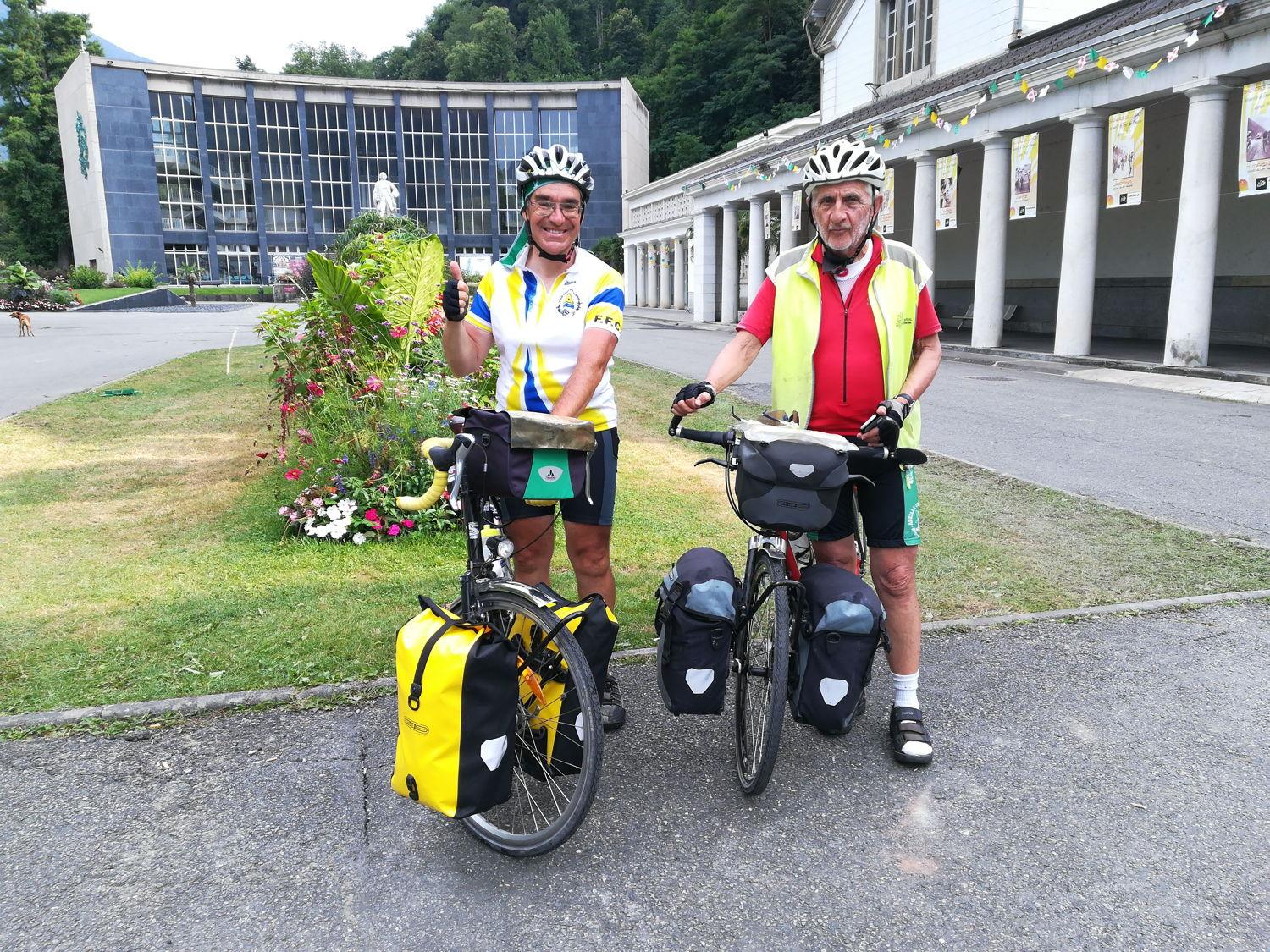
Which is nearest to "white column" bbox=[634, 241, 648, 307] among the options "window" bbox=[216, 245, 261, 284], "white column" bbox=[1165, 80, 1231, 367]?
"window" bbox=[216, 245, 261, 284]

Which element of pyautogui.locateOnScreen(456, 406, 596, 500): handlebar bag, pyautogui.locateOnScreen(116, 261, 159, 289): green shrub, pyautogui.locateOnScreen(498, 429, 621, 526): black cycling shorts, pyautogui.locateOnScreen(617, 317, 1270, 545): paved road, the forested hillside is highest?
the forested hillside

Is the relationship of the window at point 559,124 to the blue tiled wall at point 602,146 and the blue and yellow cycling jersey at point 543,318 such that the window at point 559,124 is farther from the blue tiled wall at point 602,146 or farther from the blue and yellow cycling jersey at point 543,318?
the blue and yellow cycling jersey at point 543,318

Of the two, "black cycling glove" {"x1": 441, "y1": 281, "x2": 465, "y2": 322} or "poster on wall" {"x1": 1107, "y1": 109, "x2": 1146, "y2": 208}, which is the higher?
"poster on wall" {"x1": 1107, "y1": 109, "x2": 1146, "y2": 208}

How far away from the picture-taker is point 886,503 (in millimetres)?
3551

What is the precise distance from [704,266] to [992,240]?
17.5 meters

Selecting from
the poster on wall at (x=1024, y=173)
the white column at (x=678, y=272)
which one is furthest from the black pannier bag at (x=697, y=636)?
the white column at (x=678, y=272)

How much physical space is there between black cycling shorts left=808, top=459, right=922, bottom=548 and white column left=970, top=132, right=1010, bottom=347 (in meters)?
20.7

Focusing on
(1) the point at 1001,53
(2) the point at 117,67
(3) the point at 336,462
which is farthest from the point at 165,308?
(3) the point at 336,462

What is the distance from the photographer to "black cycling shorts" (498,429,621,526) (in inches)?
142

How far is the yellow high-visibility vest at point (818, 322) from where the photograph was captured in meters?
3.50

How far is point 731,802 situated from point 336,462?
4548 mm

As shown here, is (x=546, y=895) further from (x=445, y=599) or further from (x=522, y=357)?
(x=445, y=599)

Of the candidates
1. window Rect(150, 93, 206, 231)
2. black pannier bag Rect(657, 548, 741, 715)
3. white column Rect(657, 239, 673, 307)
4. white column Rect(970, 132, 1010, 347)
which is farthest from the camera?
window Rect(150, 93, 206, 231)

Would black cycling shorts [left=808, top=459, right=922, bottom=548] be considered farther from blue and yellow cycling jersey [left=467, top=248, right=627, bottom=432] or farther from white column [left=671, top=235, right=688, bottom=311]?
white column [left=671, top=235, right=688, bottom=311]
